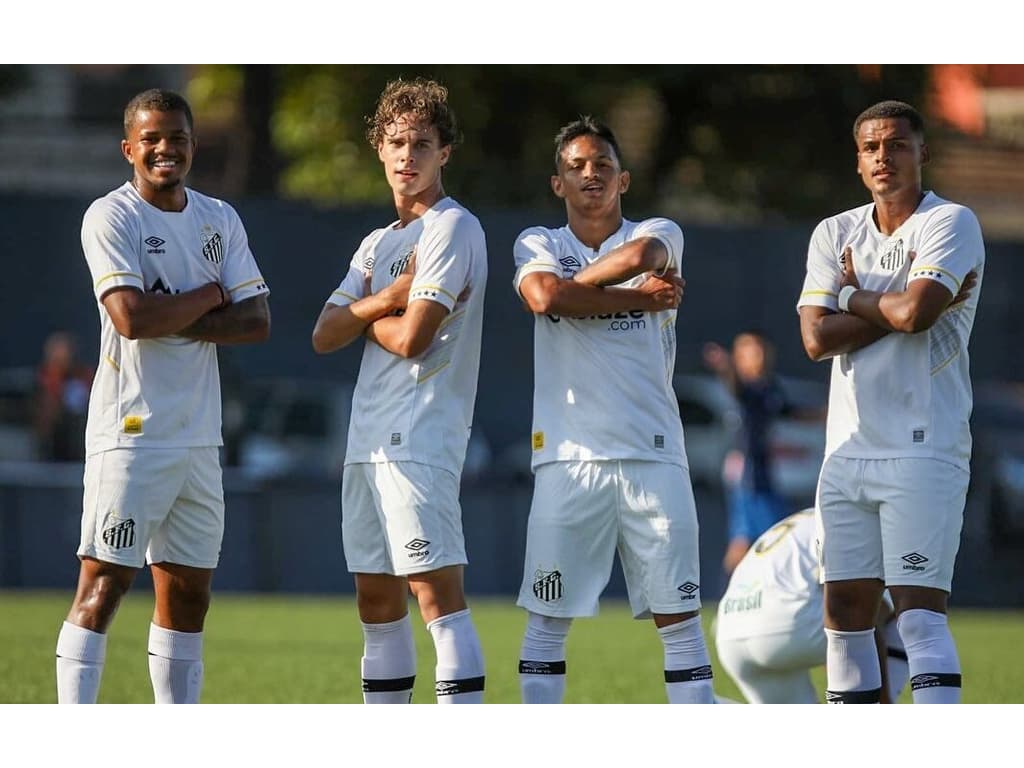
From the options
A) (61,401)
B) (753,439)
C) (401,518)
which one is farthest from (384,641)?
(61,401)

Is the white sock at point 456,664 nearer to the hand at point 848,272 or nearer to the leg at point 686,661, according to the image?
the leg at point 686,661

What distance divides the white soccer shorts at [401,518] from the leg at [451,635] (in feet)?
0.22

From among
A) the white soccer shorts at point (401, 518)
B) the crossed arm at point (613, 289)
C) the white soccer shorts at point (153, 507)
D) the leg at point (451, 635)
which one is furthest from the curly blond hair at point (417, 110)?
the leg at point (451, 635)

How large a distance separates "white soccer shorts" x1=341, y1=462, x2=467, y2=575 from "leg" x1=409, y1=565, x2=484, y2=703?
7cm

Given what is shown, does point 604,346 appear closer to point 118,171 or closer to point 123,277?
point 123,277

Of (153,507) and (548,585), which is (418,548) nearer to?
(548,585)

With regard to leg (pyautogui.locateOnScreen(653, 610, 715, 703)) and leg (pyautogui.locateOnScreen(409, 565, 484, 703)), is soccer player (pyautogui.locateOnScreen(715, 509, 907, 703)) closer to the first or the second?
leg (pyautogui.locateOnScreen(653, 610, 715, 703))

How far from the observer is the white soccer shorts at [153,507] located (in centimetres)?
582

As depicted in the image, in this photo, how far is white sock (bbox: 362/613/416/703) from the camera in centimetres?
603

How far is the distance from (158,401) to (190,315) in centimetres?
35

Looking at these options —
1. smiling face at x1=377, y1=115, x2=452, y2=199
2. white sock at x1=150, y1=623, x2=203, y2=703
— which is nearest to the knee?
white sock at x1=150, y1=623, x2=203, y2=703

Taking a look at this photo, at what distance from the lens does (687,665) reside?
5.91m

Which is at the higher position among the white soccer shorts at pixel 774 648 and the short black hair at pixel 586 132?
the short black hair at pixel 586 132

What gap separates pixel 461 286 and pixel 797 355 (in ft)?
33.2
